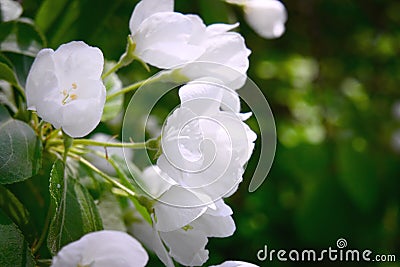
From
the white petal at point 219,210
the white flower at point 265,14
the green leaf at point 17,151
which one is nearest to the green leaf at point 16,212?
the green leaf at point 17,151

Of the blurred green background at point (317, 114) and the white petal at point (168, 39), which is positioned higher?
the white petal at point (168, 39)

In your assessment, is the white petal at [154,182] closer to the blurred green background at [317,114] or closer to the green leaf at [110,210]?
the green leaf at [110,210]

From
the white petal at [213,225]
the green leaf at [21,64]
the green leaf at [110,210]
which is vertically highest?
the green leaf at [21,64]

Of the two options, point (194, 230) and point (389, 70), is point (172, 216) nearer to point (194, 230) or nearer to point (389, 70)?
point (194, 230)

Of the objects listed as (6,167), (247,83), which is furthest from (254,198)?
(6,167)

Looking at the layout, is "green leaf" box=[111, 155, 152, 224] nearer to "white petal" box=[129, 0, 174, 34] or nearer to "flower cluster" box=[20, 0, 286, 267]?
"flower cluster" box=[20, 0, 286, 267]

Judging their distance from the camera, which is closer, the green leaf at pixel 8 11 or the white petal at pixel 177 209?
the white petal at pixel 177 209

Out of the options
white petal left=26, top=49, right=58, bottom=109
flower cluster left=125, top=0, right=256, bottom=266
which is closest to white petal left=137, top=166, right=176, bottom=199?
flower cluster left=125, top=0, right=256, bottom=266

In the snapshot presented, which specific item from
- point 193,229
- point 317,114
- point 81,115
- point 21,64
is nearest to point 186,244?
point 193,229

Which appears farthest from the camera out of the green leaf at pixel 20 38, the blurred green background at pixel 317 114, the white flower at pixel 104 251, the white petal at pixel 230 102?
the blurred green background at pixel 317 114
